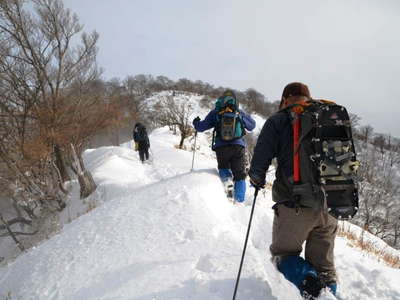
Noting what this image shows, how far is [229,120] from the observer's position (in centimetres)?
459

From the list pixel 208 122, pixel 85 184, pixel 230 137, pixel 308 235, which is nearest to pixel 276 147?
pixel 308 235

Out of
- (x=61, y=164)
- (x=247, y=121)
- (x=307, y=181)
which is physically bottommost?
(x=61, y=164)

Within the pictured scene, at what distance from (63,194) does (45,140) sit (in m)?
2.51

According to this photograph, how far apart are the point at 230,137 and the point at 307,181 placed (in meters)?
2.73

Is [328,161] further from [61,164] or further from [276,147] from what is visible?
[61,164]

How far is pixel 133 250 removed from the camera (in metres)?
2.73

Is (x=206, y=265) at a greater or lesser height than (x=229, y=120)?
lesser

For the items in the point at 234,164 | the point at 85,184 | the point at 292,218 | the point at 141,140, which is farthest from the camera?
the point at 141,140

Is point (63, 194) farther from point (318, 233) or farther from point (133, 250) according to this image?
point (318, 233)

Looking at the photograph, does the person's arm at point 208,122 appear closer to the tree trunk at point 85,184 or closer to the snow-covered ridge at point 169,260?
the snow-covered ridge at point 169,260

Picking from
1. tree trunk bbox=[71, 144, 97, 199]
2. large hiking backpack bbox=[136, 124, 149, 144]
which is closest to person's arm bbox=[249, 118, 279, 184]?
tree trunk bbox=[71, 144, 97, 199]

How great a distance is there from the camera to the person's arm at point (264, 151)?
2.21 meters

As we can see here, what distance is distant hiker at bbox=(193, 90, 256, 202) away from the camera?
4.60 meters

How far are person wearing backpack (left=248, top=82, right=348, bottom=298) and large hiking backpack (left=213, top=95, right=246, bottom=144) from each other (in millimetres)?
2236
